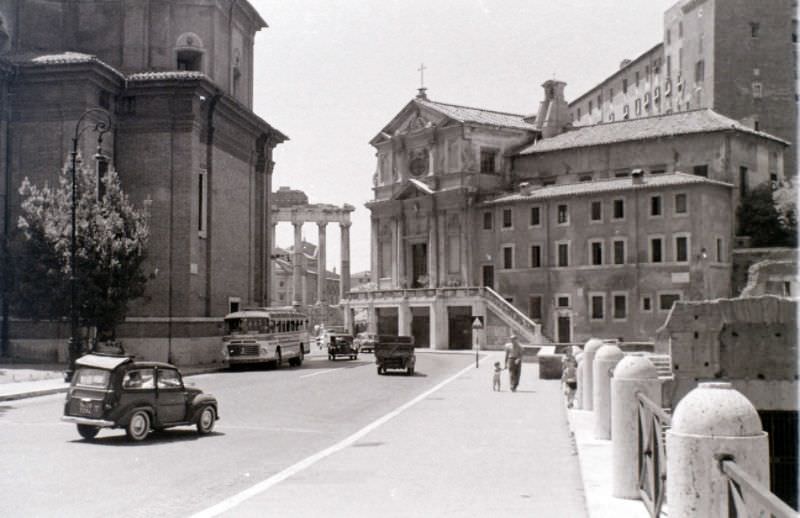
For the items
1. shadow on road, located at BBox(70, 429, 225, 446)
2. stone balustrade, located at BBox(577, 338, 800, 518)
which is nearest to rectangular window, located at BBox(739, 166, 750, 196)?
shadow on road, located at BBox(70, 429, 225, 446)

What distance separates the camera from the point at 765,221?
58906mm

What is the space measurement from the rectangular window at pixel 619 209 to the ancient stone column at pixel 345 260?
3829cm

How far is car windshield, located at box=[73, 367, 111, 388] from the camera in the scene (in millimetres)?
15412

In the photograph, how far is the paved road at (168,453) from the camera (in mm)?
10266

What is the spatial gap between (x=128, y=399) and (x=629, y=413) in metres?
9.69

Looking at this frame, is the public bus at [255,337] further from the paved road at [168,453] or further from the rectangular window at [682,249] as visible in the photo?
the rectangular window at [682,249]

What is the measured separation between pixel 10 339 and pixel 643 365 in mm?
35031

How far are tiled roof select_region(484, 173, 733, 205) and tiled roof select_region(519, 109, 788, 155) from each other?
3566 mm

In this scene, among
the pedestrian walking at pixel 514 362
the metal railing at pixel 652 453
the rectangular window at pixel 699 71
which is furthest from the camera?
the rectangular window at pixel 699 71

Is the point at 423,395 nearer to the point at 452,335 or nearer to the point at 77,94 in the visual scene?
the point at 77,94

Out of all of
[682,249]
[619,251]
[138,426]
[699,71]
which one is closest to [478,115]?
[699,71]

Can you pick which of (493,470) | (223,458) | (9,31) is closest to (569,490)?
(493,470)

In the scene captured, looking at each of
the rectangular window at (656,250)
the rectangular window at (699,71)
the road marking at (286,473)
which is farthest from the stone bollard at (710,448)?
the rectangular window at (699,71)

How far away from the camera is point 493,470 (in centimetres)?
1266
